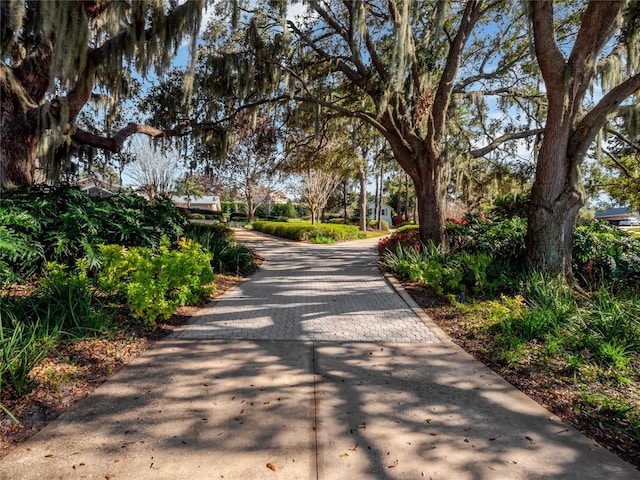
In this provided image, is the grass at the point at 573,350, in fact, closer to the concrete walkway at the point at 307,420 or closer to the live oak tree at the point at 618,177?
the concrete walkway at the point at 307,420

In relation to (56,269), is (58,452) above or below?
below

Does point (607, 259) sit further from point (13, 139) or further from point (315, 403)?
point (13, 139)

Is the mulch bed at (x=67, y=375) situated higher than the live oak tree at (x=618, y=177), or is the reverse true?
the live oak tree at (x=618, y=177)

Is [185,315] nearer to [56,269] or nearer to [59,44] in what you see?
[56,269]

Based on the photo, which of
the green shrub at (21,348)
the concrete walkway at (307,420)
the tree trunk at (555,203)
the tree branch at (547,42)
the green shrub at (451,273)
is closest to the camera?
the concrete walkway at (307,420)

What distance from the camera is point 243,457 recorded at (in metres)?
1.90

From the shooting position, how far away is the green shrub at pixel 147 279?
363 centimetres

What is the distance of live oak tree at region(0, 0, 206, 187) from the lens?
224 inches

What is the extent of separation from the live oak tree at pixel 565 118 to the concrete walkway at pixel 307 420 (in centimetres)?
318

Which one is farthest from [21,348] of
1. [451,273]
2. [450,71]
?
[450,71]

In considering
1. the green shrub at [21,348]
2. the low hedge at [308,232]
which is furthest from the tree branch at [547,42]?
the low hedge at [308,232]

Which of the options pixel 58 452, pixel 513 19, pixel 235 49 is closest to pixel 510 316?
pixel 58 452

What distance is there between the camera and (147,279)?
370 cm

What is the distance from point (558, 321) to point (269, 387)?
3.36 meters
